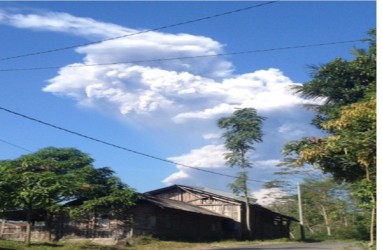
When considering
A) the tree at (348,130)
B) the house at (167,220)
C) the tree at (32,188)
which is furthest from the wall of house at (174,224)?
the tree at (348,130)

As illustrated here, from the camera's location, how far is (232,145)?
45.4 meters

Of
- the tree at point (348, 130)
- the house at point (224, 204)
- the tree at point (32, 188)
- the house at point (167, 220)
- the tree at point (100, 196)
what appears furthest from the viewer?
the house at point (224, 204)

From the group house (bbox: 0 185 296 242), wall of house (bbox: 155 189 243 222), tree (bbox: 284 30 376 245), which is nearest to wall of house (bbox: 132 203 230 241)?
house (bbox: 0 185 296 242)

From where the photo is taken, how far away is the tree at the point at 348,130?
1304cm

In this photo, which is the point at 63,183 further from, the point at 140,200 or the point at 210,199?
the point at 210,199

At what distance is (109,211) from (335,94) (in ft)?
52.3

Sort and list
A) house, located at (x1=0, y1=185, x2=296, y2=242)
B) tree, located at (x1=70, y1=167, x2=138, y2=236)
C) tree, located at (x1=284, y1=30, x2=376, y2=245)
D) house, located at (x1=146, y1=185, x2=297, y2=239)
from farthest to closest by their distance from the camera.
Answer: house, located at (x1=146, y1=185, x2=297, y2=239) < house, located at (x1=0, y1=185, x2=296, y2=242) < tree, located at (x1=70, y1=167, x2=138, y2=236) < tree, located at (x1=284, y1=30, x2=376, y2=245)

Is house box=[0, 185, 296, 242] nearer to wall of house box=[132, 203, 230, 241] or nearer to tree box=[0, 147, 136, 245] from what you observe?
wall of house box=[132, 203, 230, 241]

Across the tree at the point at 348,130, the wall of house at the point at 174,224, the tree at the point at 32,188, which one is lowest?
the wall of house at the point at 174,224

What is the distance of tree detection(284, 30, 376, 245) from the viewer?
513 inches

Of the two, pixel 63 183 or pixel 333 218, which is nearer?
pixel 63 183

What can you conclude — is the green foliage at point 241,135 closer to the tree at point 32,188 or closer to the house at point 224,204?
the house at point 224,204

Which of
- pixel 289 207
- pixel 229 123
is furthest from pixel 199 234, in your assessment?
pixel 289 207

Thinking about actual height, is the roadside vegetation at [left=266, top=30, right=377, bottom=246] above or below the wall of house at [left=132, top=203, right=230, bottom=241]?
above
